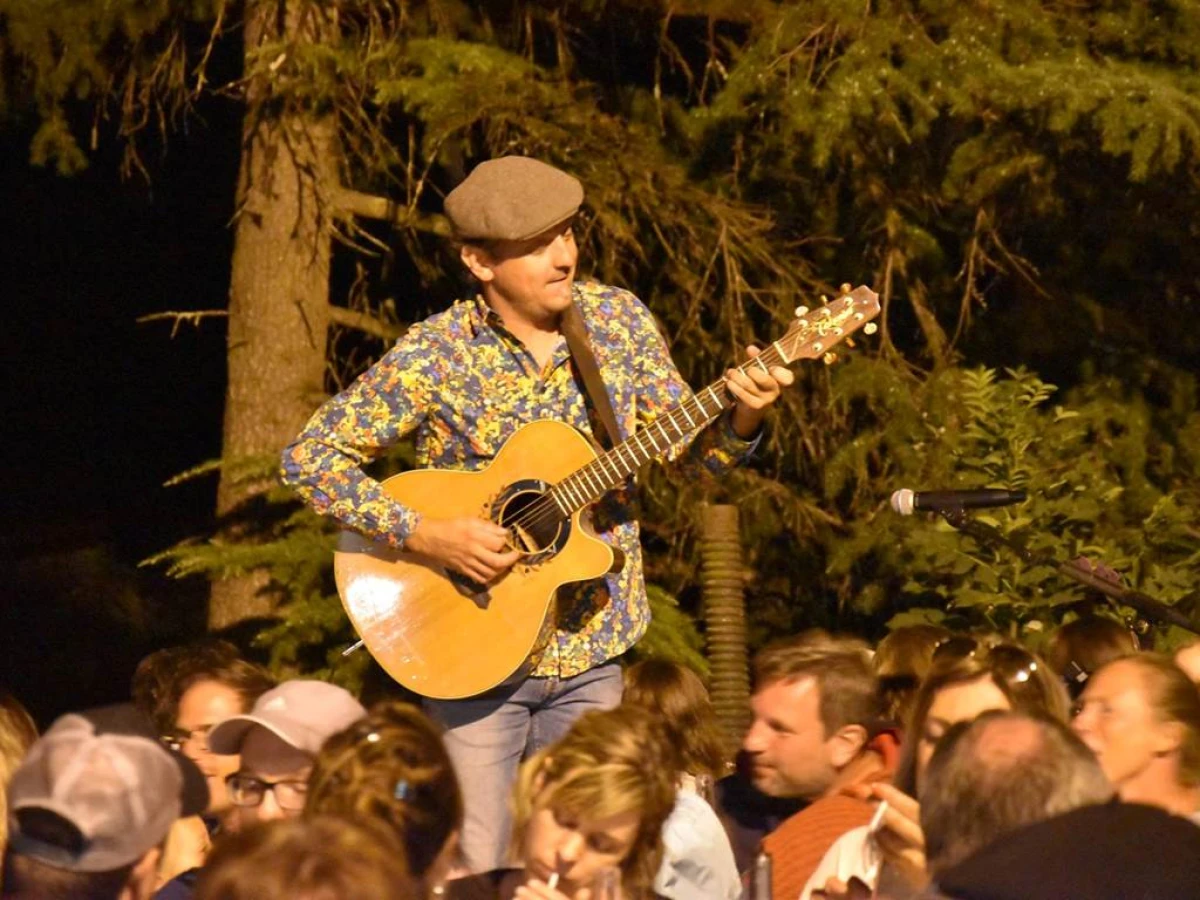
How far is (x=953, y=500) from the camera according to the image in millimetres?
5742

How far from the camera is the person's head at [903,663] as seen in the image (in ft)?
18.0

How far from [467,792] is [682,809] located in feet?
2.66

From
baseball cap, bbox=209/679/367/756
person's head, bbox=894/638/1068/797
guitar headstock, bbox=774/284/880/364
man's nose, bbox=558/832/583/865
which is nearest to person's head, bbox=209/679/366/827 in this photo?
baseball cap, bbox=209/679/367/756

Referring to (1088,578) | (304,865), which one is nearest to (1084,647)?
(1088,578)

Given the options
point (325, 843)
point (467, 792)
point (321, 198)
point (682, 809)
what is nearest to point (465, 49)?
point (321, 198)

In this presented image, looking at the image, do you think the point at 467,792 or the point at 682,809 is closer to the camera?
the point at 682,809

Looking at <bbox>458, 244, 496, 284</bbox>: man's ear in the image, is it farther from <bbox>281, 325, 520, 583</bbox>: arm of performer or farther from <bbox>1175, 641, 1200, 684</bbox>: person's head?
<bbox>1175, 641, 1200, 684</bbox>: person's head

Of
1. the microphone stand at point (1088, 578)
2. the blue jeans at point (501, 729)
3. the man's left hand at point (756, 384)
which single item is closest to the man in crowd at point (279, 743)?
the blue jeans at point (501, 729)

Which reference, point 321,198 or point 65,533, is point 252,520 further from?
point 65,533

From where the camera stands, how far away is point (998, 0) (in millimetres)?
8523

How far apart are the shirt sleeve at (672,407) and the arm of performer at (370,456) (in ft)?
1.63

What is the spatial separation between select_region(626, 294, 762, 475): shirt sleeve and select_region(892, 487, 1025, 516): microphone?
0.53m

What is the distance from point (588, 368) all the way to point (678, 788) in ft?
3.99

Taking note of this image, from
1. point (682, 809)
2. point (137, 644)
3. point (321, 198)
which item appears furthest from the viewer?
point (137, 644)
